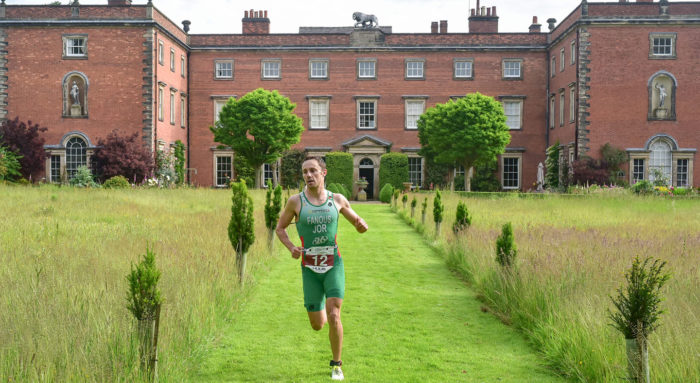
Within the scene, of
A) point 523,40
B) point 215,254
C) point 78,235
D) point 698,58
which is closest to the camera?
point 215,254

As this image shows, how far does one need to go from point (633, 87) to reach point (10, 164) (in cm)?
3284

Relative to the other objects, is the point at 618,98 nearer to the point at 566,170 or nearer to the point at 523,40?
the point at 566,170

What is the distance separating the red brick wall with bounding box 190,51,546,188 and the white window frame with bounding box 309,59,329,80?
29cm

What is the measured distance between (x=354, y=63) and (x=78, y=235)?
30.4 m

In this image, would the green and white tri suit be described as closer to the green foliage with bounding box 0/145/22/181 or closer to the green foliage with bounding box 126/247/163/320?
the green foliage with bounding box 126/247/163/320

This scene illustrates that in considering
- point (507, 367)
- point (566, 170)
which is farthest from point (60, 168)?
point (507, 367)

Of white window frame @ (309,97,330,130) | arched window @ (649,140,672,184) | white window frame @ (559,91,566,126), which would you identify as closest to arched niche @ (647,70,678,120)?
arched window @ (649,140,672,184)

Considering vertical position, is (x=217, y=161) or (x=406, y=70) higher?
(x=406, y=70)

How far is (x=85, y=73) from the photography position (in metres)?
33.4

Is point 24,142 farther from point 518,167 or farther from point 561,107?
point 561,107

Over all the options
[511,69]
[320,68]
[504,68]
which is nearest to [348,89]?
[320,68]

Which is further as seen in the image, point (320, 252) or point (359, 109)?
point (359, 109)

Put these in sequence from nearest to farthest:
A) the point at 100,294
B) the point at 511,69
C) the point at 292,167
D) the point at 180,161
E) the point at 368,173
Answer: the point at 100,294 < the point at 180,161 < the point at 511,69 < the point at 292,167 < the point at 368,173

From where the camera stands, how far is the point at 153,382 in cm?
453
